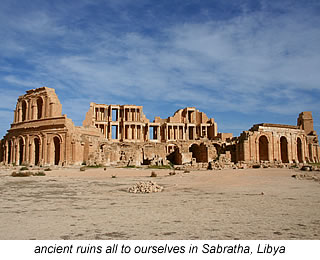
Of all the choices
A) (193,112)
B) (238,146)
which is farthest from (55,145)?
(193,112)

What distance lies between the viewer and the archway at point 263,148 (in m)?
38.2

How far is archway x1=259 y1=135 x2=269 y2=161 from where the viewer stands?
3821 centimetres

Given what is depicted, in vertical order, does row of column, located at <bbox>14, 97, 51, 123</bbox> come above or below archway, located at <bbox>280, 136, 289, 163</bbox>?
above

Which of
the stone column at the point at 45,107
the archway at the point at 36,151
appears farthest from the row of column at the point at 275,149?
the archway at the point at 36,151

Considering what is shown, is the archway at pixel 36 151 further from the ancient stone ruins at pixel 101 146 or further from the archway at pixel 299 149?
the archway at pixel 299 149

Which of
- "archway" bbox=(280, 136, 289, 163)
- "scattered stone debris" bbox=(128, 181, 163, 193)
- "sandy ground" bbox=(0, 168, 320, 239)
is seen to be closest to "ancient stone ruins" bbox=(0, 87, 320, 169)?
"archway" bbox=(280, 136, 289, 163)

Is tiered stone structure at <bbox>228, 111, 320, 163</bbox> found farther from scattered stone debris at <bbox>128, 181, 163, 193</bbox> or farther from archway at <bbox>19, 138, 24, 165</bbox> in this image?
archway at <bbox>19, 138, 24, 165</bbox>

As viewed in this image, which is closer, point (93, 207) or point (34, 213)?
point (34, 213)

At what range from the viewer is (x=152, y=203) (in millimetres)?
7359

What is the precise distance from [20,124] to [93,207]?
37.0m

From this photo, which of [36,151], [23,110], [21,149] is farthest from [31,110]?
[36,151]

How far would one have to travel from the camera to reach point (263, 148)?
39.0 meters

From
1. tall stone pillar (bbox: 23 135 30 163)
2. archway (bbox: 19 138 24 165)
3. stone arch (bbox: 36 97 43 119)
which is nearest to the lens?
tall stone pillar (bbox: 23 135 30 163)
